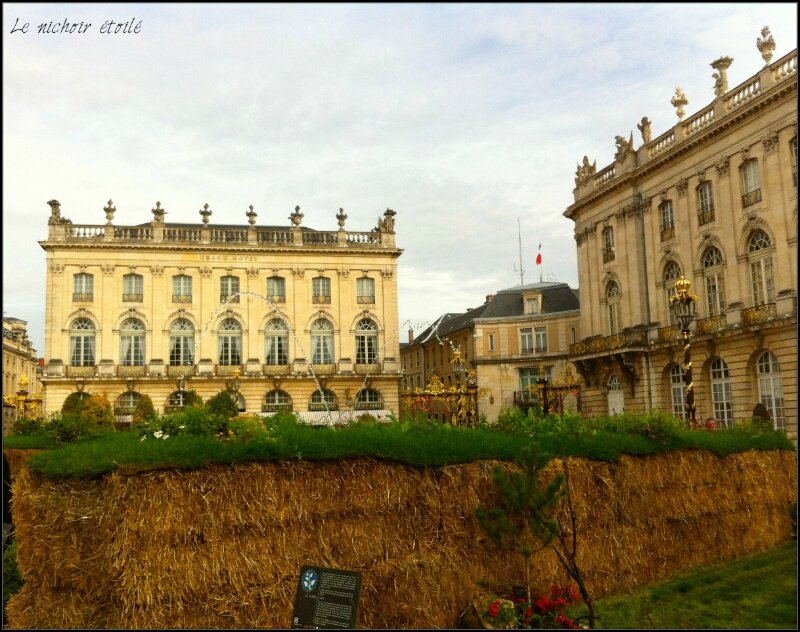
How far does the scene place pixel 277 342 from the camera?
48406mm

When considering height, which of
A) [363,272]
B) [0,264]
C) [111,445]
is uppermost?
[363,272]

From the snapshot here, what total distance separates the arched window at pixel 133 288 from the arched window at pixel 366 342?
47.9 feet

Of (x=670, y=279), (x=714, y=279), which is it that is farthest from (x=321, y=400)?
(x=714, y=279)

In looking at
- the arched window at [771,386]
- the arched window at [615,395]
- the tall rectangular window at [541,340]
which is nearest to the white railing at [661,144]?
the arched window at [615,395]

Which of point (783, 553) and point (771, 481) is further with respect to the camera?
point (771, 481)

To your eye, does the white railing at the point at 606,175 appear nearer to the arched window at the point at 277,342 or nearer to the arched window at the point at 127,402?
the arched window at the point at 277,342

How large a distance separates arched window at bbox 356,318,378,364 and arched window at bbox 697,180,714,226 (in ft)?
77.3

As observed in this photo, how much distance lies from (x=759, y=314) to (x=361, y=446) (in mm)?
25001

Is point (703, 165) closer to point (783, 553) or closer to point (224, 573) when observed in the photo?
point (783, 553)

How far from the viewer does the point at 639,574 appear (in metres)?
10.4

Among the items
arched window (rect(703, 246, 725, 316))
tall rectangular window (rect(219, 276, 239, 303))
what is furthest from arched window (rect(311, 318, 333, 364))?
arched window (rect(703, 246, 725, 316))

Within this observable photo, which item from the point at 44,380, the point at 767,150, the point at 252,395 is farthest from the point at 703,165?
the point at 44,380

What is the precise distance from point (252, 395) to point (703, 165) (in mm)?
30188

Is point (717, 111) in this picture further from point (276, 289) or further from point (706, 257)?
point (276, 289)
